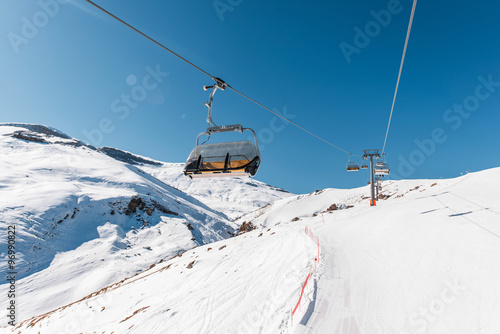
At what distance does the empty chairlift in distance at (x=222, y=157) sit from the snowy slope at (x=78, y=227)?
2147 centimetres

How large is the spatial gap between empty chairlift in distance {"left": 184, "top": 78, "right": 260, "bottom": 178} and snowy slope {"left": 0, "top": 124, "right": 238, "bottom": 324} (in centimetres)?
2147

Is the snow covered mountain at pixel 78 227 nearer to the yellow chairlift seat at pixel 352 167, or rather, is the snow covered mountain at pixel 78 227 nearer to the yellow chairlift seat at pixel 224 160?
the yellow chairlift seat at pixel 224 160

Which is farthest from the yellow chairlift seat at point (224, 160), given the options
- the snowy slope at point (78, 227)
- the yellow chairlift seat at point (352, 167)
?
the snowy slope at point (78, 227)

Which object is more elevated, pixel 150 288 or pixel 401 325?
pixel 401 325

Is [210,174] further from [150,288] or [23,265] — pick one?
[23,265]

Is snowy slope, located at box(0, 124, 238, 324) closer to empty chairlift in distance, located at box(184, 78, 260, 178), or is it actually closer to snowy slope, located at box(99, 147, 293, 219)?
empty chairlift in distance, located at box(184, 78, 260, 178)

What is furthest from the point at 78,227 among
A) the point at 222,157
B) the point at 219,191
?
the point at 219,191

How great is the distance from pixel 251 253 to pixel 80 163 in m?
55.0

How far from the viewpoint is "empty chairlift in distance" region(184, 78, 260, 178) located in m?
7.15

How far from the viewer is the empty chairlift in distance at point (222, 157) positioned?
715cm

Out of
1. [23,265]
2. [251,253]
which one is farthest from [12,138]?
[251,253]

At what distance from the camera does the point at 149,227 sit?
35.5 metres

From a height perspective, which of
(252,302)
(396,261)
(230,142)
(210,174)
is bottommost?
(252,302)

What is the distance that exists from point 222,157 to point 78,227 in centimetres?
3318
